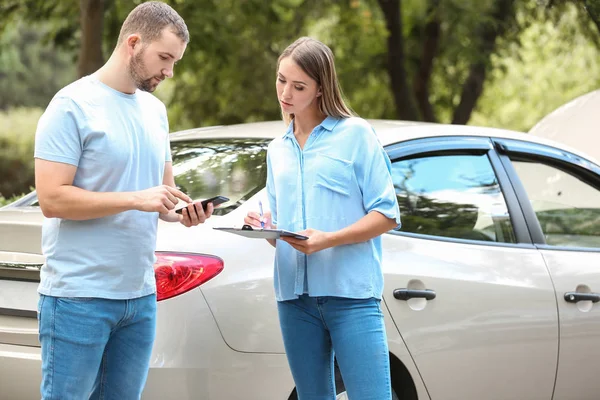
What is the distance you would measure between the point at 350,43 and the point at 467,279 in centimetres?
1130

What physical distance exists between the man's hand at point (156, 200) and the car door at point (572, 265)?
7.26ft

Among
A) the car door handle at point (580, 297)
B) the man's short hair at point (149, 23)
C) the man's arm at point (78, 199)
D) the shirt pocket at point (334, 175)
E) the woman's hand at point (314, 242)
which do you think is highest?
the man's short hair at point (149, 23)

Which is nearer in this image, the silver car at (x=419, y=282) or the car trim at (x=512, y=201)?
the silver car at (x=419, y=282)

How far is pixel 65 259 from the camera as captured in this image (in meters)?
2.87

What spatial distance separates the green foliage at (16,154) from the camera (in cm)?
2035

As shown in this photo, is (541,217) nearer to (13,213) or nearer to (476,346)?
(476,346)

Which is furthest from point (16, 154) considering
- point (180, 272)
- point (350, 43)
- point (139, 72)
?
point (139, 72)

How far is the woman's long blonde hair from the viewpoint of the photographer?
3.22 meters

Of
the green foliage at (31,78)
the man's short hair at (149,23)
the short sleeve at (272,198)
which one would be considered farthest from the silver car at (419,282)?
the green foliage at (31,78)

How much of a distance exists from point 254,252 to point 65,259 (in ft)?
2.88

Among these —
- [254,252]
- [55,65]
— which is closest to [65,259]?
[254,252]

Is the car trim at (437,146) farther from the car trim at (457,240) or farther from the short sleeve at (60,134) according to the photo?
the short sleeve at (60,134)

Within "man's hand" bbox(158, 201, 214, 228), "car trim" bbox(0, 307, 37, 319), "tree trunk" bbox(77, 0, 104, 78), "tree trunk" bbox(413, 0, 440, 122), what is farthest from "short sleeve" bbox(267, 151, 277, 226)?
"tree trunk" bbox(413, 0, 440, 122)

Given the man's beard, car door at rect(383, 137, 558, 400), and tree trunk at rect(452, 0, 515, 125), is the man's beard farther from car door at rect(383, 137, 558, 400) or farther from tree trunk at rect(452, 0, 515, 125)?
tree trunk at rect(452, 0, 515, 125)
